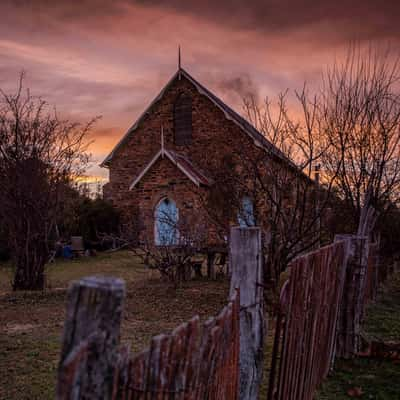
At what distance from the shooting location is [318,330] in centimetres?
390

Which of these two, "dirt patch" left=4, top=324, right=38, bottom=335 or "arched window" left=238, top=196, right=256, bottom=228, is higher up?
"arched window" left=238, top=196, right=256, bottom=228

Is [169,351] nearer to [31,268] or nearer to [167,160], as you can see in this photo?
[31,268]

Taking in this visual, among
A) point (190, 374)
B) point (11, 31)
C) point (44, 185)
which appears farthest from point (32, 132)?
point (190, 374)

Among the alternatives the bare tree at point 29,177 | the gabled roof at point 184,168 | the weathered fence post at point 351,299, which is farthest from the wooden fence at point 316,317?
the gabled roof at point 184,168

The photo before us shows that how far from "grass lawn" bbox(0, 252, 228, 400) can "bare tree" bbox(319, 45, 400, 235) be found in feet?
12.8

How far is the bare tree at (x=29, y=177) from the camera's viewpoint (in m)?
10.5

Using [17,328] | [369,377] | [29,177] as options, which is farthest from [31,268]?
[369,377]

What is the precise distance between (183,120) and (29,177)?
12956 mm

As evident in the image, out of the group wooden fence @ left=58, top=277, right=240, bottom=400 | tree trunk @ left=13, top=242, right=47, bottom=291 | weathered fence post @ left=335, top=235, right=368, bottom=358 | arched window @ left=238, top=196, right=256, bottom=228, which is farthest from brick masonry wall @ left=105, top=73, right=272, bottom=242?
wooden fence @ left=58, top=277, right=240, bottom=400

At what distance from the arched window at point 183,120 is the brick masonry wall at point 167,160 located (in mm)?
232

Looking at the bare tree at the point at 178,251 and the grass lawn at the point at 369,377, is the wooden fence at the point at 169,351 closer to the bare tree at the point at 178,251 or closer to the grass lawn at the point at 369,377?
the grass lawn at the point at 369,377

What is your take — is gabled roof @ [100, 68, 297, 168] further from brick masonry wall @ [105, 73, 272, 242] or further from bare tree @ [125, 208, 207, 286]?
bare tree @ [125, 208, 207, 286]

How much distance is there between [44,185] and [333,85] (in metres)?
7.14

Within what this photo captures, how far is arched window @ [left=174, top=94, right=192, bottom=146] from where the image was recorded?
72.9 ft
